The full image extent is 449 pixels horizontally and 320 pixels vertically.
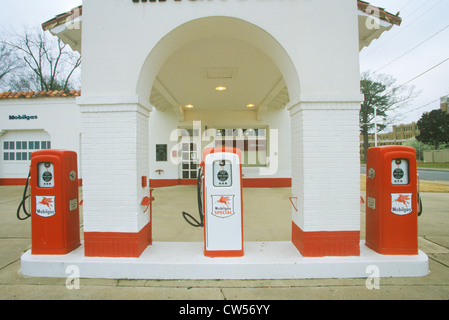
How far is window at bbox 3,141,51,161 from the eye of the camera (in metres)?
11.3

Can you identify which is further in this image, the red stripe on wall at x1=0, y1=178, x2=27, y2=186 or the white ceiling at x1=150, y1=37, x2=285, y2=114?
the red stripe on wall at x1=0, y1=178, x2=27, y2=186

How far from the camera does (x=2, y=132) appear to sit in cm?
1122

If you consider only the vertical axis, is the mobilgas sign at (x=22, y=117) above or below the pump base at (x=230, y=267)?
above

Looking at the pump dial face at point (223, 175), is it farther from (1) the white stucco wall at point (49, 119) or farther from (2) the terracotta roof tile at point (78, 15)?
(1) the white stucco wall at point (49, 119)

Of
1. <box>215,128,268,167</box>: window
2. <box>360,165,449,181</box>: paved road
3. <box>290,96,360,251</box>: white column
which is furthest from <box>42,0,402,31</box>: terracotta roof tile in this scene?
<box>360,165,449,181</box>: paved road

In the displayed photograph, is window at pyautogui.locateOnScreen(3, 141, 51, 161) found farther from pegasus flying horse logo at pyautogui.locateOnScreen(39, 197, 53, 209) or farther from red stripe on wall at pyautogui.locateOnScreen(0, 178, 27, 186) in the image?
pegasus flying horse logo at pyautogui.locateOnScreen(39, 197, 53, 209)

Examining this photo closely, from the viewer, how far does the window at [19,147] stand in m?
11.3

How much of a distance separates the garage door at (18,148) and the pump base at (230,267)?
392 inches

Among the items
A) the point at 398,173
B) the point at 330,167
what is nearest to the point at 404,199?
the point at 398,173

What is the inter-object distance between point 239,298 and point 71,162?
288 cm

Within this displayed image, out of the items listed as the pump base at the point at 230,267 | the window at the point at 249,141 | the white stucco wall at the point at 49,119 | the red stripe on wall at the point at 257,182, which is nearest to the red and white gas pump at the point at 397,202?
the pump base at the point at 230,267

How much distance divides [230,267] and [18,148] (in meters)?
12.4

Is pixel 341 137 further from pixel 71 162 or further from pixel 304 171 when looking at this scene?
pixel 71 162

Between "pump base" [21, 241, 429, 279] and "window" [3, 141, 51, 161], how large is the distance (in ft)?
32.5
